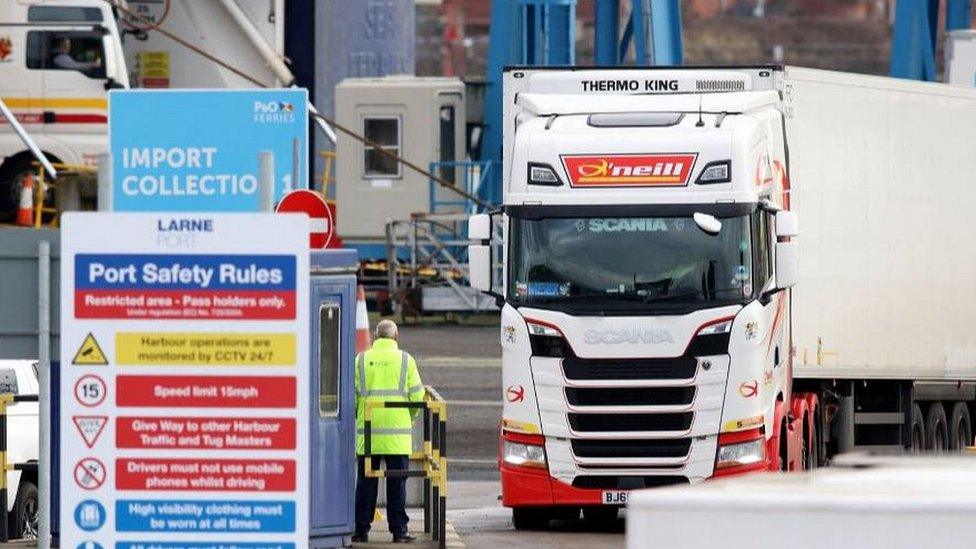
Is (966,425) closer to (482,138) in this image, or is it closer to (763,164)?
(763,164)

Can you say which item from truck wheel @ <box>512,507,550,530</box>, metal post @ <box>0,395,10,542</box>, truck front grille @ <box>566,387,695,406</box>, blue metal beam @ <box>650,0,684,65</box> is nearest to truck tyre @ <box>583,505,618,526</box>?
truck wheel @ <box>512,507,550,530</box>

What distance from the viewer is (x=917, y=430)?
21078mm

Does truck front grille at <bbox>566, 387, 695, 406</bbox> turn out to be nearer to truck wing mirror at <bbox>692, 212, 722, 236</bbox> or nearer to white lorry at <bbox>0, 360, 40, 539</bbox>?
truck wing mirror at <bbox>692, 212, 722, 236</bbox>

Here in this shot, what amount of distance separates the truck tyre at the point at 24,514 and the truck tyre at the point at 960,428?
9727 millimetres

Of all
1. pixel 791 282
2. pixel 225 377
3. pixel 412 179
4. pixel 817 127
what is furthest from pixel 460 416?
pixel 225 377

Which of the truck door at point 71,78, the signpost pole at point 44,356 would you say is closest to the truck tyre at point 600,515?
the signpost pole at point 44,356

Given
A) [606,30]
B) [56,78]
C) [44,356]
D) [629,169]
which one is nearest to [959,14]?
[606,30]

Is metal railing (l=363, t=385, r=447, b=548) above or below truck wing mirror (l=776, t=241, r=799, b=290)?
below

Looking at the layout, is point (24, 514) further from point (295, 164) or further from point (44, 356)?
point (44, 356)

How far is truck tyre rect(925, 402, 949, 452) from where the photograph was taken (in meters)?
21.4

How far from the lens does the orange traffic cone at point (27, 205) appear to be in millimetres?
35375

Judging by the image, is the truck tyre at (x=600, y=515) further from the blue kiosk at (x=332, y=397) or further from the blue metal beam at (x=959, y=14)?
the blue metal beam at (x=959, y=14)

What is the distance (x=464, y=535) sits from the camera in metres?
16.8

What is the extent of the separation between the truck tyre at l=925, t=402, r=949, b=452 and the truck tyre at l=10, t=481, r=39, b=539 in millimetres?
9006
